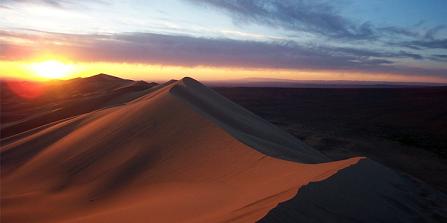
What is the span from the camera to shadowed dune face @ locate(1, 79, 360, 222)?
4680 mm

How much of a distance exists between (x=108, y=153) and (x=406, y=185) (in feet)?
16.2

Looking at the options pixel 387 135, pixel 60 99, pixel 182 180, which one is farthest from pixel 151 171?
pixel 60 99

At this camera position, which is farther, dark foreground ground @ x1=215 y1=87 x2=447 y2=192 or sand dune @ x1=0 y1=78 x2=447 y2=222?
dark foreground ground @ x1=215 y1=87 x2=447 y2=192

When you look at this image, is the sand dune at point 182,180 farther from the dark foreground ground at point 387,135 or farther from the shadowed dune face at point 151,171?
the dark foreground ground at point 387,135

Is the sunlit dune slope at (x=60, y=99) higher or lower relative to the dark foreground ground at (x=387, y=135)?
higher

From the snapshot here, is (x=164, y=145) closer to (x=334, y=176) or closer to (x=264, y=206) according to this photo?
(x=334, y=176)

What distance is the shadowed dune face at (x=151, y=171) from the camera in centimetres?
468

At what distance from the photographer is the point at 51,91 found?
21469mm

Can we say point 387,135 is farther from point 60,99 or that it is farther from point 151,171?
point 60,99

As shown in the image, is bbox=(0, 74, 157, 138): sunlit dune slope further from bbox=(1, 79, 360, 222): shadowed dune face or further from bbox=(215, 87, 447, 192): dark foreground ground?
bbox=(215, 87, 447, 192): dark foreground ground

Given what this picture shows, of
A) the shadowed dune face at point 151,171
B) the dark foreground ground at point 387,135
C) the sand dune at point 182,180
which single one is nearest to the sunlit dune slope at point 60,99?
the shadowed dune face at point 151,171

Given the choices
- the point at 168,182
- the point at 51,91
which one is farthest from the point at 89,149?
the point at 51,91

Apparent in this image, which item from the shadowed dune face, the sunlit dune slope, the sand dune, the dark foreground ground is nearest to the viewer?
the sand dune

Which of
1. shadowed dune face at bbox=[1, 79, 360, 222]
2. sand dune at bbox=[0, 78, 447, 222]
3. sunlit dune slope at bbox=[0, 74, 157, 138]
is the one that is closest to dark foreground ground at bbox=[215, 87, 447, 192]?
shadowed dune face at bbox=[1, 79, 360, 222]
